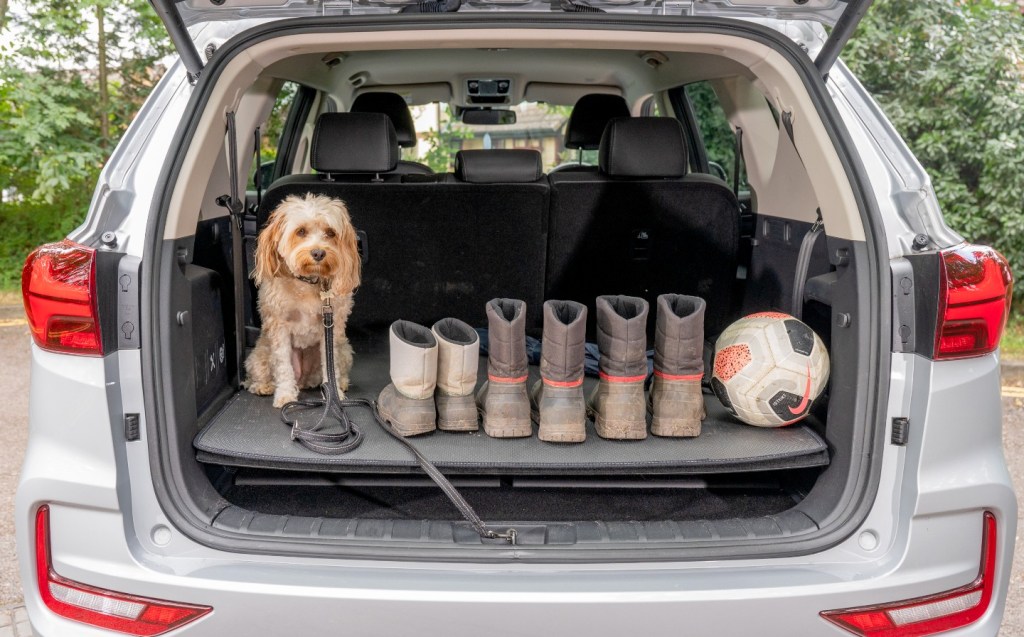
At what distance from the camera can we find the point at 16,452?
14.4 ft

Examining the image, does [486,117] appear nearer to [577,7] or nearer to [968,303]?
[577,7]

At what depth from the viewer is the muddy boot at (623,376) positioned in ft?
7.34

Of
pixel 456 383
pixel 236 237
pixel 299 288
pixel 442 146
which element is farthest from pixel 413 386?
pixel 442 146

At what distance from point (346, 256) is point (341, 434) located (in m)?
0.84

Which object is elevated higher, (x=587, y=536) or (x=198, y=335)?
(x=198, y=335)

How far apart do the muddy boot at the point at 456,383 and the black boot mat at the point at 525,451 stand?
0.04 meters

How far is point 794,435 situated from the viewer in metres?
2.23

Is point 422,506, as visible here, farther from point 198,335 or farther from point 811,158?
point 811,158

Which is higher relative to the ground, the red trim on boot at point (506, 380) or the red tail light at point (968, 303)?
the red tail light at point (968, 303)

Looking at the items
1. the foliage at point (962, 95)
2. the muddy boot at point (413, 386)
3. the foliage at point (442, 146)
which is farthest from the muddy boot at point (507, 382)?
the foliage at point (962, 95)

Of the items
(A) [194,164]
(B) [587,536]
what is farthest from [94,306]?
(B) [587,536]

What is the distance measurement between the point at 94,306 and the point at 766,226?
2.54 m

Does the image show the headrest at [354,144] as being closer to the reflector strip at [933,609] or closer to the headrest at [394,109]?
the headrest at [394,109]

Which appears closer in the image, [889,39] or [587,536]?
[587,536]
